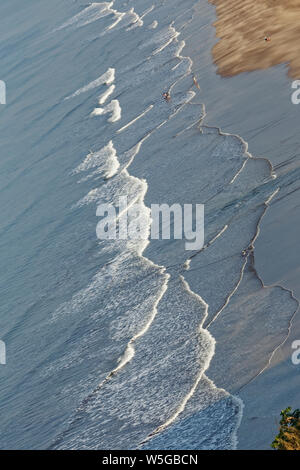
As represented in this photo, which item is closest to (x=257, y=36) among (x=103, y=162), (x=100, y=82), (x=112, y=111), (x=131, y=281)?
(x=112, y=111)

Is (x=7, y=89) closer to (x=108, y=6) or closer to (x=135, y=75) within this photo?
(x=135, y=75)

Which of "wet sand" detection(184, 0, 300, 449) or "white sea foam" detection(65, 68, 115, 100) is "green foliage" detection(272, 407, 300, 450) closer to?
"wet sand" detection(184, 0, 300, 449)

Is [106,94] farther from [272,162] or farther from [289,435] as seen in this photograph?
[289,435]

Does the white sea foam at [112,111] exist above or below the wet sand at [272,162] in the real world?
below

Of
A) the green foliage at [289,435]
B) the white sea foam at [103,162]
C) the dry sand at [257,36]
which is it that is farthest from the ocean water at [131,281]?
the green foliage at [289,435]

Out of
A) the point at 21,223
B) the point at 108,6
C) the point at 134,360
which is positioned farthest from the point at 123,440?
the point at 108,6

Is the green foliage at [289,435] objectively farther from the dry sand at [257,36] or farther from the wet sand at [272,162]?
the dry sand at [257,36]
